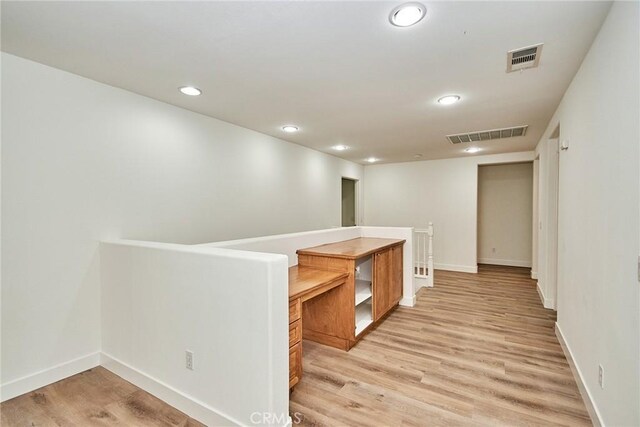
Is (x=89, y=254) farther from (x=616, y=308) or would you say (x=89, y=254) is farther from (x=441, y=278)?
(x=441, y=278)

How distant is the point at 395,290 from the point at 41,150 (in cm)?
370

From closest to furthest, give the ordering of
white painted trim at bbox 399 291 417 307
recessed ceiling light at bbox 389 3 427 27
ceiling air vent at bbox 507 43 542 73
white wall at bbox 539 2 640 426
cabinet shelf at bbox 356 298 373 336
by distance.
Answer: white wall at bbox 539 2 640 426 → recessed ceiling light at bbox 389 3 427 27 → ceiling air vent at bbox 507 43 542 73 → cabinet shelf at bbox 356 298 373 336 → white painted trim at bbox 399 291 417 307

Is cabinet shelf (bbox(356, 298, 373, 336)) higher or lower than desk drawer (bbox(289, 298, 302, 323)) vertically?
lower

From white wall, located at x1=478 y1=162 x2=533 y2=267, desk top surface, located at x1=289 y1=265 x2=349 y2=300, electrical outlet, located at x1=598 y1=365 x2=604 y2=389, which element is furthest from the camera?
white wall, located at x1=478 y1=162 x2=533 y2=267

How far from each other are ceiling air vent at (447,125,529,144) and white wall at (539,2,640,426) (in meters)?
1.63

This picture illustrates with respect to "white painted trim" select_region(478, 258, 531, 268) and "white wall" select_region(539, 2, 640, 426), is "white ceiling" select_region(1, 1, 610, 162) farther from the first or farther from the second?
"white painted trim" select_region(478, 258, 531, 268)

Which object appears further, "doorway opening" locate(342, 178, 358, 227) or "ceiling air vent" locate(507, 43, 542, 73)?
"doorway opening" locate(342, 178, 358, 227)

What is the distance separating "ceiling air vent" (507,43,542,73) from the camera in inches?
77.8

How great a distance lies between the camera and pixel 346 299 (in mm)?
2744

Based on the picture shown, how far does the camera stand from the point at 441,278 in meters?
5.55

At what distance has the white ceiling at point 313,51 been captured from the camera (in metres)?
1.60

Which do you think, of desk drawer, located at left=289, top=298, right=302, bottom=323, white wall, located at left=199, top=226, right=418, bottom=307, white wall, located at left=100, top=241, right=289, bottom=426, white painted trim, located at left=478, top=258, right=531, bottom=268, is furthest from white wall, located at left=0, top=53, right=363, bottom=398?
white painted trim, located at left=478, top=258, right=531, bottom=268

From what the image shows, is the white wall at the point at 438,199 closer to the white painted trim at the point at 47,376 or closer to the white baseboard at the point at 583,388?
the white baseboard at the point at 583,388

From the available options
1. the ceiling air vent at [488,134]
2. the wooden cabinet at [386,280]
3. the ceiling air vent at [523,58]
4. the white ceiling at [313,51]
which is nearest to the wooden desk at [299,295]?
the wooden cabinet at [386,280]
